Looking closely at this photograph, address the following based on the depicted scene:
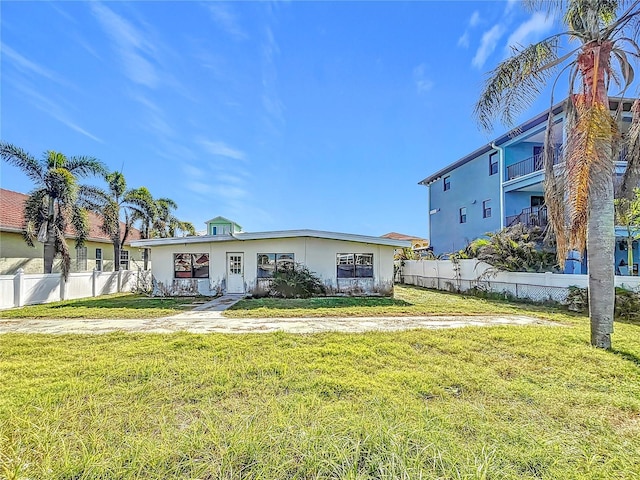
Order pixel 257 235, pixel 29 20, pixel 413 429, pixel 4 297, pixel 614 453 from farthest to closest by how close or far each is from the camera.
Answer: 1. pixel 257 235
2. pixel 4 297
3. pixel 29 20
4. pixel 413 429
5. pixel 614 453

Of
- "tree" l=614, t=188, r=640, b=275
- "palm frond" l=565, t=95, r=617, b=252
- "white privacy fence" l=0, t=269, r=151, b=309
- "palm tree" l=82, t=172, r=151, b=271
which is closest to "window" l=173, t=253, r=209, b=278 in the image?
"white privacy fence" l=0, t=269, r=151, b=309

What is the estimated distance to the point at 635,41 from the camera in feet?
20.1

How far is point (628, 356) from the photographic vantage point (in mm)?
5547

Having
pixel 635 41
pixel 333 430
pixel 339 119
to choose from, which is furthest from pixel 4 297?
pixel 635 41

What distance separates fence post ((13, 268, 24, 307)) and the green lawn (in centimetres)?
741

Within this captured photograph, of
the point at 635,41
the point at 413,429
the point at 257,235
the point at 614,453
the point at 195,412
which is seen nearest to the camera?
the point at 614,453

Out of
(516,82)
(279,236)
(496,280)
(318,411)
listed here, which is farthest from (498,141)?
(318,411)

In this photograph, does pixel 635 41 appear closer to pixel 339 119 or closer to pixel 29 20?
pixel 339 119

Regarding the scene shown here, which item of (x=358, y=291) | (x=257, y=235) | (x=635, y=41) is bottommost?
(x=358, y=291)

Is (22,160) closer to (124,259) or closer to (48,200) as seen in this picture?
(48,200)

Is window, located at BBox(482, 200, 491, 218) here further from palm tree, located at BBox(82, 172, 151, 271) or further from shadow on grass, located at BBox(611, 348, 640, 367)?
palm tree, located at BBox(82, 172, 151, 271)

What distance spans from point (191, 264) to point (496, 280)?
46.3ft

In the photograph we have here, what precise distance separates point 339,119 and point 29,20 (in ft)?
40.0

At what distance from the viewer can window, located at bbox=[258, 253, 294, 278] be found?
49.2 ft
